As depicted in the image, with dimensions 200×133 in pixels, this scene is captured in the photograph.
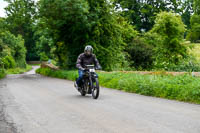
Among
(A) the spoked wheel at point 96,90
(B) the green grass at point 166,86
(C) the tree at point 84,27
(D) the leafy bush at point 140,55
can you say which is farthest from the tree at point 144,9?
(A) the spoked wheel at point 96,90

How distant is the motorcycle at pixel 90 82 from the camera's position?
10961 millimetres

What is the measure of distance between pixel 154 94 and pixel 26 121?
5.95m

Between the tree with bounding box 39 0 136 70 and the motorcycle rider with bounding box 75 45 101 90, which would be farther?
→ the tree with bounding box 39 0 136 70

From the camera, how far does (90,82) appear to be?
1119 centimetres

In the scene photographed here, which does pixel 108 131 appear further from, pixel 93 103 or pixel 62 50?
pixel 62 50

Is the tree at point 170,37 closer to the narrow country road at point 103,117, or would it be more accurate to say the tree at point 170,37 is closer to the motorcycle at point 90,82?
the motorcycle at point 90,82

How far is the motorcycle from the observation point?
1096 cm

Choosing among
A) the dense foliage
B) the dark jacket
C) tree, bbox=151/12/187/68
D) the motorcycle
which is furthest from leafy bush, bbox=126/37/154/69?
the motorcycle

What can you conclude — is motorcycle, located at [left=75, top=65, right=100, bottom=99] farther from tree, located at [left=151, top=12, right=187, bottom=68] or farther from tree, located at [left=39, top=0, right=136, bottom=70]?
tree, located at [left=151, top=12, right=187, bottom=68]

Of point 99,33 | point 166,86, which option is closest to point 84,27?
point 99,33

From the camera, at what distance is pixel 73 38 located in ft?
85.3

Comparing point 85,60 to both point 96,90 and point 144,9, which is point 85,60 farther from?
point 144,9

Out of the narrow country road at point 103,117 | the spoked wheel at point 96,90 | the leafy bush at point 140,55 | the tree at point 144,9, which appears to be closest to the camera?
the narrow country road at point 103,117

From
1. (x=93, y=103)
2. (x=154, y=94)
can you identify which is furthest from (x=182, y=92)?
(x=93, y=103)
